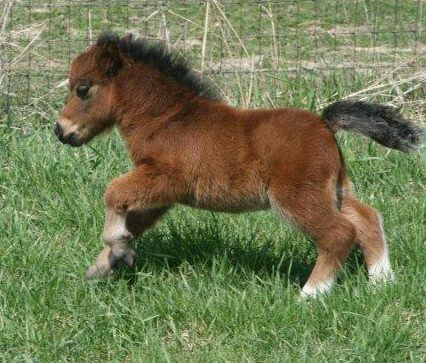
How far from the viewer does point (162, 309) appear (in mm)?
4945

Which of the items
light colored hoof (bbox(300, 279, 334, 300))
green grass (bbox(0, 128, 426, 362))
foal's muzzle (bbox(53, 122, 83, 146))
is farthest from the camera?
foal's muzzle (bbox(53, 122, 83, 146))

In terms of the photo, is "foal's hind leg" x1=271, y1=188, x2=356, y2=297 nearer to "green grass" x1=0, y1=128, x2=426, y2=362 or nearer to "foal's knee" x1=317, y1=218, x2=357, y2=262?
"foal's knee" x1=317, y1=218, x2=357, y2=262

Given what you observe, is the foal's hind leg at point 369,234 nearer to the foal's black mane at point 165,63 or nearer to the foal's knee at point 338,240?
the foal's knee at point 338,240

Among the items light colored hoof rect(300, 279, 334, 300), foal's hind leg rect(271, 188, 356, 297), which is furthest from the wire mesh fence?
light colored hoof rect(300, 279, 334, 300)

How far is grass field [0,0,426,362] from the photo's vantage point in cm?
465

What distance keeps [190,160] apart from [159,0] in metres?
5.14

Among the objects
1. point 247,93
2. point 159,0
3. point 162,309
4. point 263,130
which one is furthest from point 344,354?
point 159,0

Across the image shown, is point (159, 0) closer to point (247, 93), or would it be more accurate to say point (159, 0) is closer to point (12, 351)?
point (247, 93)

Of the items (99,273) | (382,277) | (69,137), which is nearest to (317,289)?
(382,277)

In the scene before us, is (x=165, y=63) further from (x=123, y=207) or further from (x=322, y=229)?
(x=322, y=229)

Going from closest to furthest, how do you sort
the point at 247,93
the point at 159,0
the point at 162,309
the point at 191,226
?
1. the point at 162,309
2. the point at 191,226
3. the point at 247,93
4. the point at 159,0

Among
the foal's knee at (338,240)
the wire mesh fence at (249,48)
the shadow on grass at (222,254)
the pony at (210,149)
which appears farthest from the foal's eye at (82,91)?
the foal's knee at (338,240)

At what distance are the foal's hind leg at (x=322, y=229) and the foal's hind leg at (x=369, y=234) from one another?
0.28 m

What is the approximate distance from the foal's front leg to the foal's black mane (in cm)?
62
